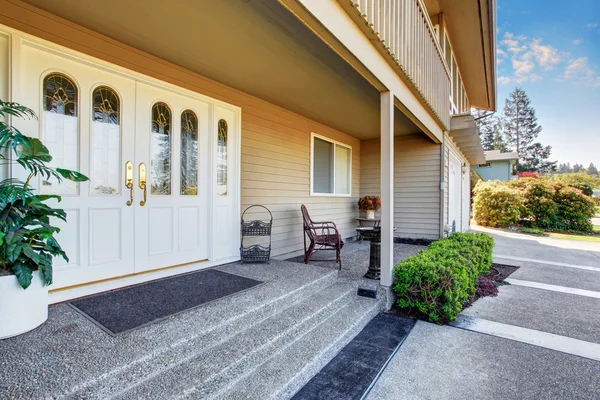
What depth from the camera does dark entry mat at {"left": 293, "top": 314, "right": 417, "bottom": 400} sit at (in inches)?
75.9

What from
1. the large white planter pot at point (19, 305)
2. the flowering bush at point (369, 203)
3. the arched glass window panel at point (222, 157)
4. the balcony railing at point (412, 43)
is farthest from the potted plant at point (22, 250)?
the flowering bush at point (369, 203)

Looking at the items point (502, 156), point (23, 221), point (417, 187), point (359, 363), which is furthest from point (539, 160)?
point (23, 221)

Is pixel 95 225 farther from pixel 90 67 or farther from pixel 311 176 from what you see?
pixel 311 176

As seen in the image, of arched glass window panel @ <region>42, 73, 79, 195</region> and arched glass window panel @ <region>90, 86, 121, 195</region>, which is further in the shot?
arched glass window panel @ <region>90, 86, 121, 195</region>

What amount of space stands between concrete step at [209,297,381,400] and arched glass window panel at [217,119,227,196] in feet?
6.86

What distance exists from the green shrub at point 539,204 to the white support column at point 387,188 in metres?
11.9

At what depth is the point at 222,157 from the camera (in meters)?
3.84

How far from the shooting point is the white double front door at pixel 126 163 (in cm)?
244

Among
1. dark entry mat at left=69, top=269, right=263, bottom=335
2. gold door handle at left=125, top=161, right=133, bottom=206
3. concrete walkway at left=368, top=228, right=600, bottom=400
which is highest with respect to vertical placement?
gold door handle at left=125, top=161, right=133, bottom=206

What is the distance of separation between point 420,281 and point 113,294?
304cm

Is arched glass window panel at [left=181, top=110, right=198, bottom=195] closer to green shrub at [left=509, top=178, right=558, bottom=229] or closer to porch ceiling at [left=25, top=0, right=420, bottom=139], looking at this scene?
porch ceiling at [left=25, top=0, right=420, bottom=139]

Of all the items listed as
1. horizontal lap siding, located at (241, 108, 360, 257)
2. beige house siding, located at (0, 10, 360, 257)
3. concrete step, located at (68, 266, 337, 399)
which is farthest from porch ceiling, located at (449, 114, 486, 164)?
concrete step, located at (68, 266, 337, 399)

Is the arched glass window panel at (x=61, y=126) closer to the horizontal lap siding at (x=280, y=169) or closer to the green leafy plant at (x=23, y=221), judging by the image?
the green leafy plant at (x=23, y=221)

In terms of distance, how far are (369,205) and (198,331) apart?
541 cm
